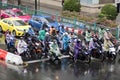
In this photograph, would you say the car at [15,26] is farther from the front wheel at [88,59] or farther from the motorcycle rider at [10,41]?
the front wheel at [88,59]

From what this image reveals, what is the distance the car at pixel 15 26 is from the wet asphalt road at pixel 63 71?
6.72m

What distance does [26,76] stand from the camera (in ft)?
67.1

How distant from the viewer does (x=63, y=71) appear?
21.7 metres

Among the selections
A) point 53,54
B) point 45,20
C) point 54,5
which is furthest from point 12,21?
point 54,5

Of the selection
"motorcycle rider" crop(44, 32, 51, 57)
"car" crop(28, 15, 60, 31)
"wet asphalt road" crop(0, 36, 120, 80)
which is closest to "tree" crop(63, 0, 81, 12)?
"car" crop(28, 15, 60, 31)

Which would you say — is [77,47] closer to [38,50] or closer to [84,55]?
[84,55]

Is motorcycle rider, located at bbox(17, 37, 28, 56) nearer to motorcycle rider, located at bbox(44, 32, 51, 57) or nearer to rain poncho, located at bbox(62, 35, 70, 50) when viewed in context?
motorcycle rider, located at bbox(44, 32, 51, 57)

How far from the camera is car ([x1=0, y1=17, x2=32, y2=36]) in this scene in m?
29.4

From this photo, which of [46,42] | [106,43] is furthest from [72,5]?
[46,42]

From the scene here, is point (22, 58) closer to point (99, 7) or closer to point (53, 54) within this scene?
point (53, 54)

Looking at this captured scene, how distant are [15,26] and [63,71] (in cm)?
950

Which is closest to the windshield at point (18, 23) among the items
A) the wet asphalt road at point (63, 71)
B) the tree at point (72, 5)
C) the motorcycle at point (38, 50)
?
the motorcycle at point (38, 50)

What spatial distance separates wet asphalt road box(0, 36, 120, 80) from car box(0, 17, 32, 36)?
22.0 ft

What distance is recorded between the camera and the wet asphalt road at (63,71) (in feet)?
67.3
